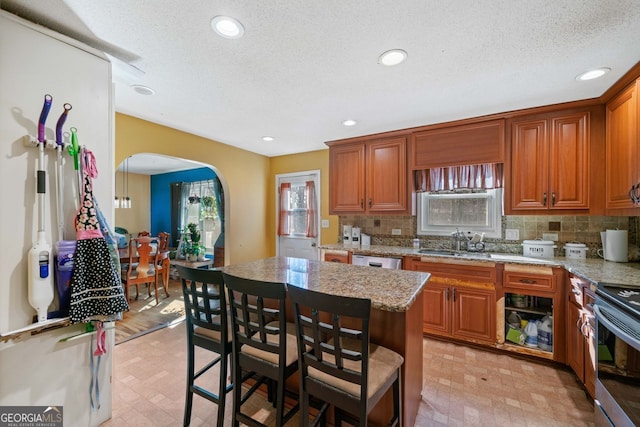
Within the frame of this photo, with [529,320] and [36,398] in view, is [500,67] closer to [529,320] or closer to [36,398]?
[529,320]

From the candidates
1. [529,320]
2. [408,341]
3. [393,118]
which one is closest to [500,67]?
[393,118]

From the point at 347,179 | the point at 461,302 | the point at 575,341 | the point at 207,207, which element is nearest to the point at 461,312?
the point at 461,302

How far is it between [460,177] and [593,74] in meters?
1.39

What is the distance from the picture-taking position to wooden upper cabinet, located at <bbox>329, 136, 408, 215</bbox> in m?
3.43

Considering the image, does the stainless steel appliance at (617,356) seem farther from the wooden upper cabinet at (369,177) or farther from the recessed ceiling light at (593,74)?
the wooden upper cabinet at (369,177)

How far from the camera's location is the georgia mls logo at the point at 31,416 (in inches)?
54.1

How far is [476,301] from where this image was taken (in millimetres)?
2695

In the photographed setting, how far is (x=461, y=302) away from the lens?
2756mm

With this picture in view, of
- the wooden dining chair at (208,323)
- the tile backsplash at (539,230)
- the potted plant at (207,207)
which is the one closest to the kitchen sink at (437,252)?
the tile backsplash at (539,230)

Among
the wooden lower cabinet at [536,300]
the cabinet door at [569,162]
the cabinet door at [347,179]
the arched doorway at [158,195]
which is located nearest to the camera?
the wooden lower cabinet at [536,300]

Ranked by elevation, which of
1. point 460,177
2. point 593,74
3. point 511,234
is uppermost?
point 593,74

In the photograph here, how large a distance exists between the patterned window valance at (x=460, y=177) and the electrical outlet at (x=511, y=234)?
1.79ft

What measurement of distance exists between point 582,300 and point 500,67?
6.10 ft

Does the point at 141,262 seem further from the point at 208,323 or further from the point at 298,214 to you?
the point at 208,323
